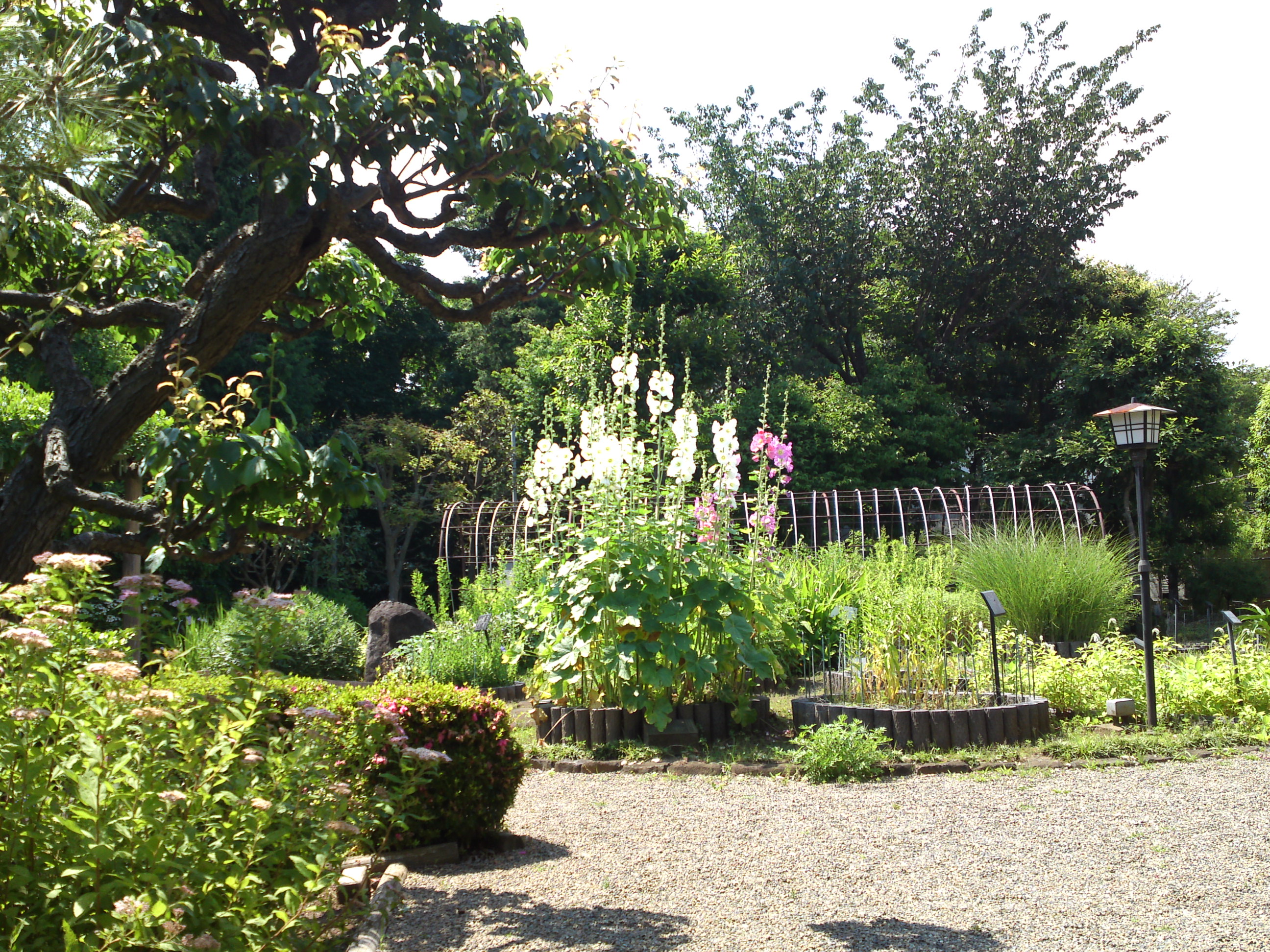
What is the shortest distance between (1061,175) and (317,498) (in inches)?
712

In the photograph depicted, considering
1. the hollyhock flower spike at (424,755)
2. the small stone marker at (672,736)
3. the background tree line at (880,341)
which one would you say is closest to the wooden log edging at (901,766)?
the small stone marker at (672,736)

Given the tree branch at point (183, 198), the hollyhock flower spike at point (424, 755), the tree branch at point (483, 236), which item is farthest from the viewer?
the tree branch at point (483, 236)

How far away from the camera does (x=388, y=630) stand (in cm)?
827

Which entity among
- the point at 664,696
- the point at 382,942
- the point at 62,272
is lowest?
the point at 382,942

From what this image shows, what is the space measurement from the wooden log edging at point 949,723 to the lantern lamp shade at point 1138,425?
2.03 meters

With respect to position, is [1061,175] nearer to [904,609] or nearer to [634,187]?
[904,609]

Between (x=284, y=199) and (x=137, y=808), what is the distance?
5.32 ft

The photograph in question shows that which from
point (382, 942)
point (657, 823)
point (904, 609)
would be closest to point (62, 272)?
point (382, 942)

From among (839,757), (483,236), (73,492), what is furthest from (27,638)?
(839,757)

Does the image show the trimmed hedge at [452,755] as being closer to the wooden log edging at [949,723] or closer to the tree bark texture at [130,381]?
the tree bark texture at [130,381]

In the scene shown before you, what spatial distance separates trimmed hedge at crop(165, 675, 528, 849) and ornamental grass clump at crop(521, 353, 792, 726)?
1.45 metres

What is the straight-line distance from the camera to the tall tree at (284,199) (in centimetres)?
244

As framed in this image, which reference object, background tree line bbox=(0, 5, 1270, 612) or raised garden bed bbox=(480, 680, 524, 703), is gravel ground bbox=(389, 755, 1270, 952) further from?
background tree line bbox=(0, 5, 1270, 612)

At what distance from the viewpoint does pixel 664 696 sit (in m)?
5.34
